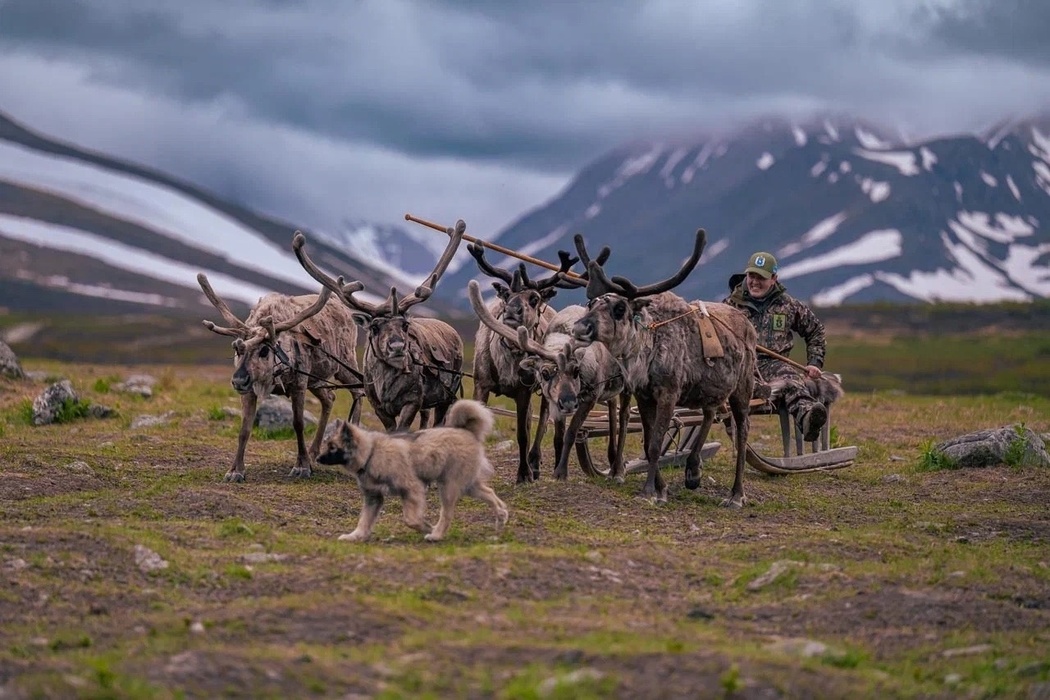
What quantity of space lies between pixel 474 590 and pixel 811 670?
2.95 metres

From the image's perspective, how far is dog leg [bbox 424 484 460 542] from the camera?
13484 millimetres

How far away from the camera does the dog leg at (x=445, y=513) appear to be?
1348 cm

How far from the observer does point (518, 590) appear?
11383mm

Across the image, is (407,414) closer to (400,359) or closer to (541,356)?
(400,359)

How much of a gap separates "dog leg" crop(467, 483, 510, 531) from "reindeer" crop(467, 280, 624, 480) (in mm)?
1947

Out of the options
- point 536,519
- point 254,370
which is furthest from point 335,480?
point 536,519

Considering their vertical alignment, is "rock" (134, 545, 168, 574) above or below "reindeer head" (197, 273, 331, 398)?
below

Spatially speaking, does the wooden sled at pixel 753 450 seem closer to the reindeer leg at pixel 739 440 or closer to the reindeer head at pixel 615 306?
the reindeer leg at pixel 739 440

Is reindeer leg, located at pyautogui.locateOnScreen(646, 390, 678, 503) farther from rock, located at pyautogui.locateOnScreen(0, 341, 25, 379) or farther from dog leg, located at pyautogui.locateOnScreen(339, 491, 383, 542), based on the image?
rock, located at pyautogui.locateOnScreen(0, 341, 25, 379)

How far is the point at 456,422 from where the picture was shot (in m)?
14.2

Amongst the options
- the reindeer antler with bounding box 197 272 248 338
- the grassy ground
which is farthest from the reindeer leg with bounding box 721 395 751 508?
the reindeer antler with bounding box 197 272 248 338

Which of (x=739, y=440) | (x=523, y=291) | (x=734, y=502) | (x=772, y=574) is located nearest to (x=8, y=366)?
(x=523, y=291)

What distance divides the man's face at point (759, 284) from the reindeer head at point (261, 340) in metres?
5.65

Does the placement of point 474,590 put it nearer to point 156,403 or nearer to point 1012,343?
point 156,403
